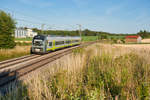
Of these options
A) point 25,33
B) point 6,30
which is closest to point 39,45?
point 6,30

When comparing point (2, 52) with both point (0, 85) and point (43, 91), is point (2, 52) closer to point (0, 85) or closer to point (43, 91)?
point (0, 85)

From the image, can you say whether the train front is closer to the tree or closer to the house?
the tree

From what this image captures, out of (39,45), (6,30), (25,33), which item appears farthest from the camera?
(25,33)

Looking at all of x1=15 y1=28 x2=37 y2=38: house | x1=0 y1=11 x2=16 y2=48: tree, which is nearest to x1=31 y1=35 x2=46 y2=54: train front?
x1=0 y1=11 x2=16 y2=48: tree

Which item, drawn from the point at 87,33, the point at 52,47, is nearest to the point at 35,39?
the point at 52,47

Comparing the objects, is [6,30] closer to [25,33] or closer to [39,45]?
[39,45]

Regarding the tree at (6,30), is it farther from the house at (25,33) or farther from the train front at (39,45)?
the house at (25,33)

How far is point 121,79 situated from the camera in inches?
138

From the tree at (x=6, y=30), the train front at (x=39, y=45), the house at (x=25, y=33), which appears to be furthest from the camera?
the house at (x=25, y=33)

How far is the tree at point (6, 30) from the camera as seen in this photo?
56.0 feet

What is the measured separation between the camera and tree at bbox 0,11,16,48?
17062 mm

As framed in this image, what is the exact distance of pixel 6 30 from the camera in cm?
1748

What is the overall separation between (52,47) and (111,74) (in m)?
14.3

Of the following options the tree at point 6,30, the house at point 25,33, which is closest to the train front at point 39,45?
the tree at point 6,30
